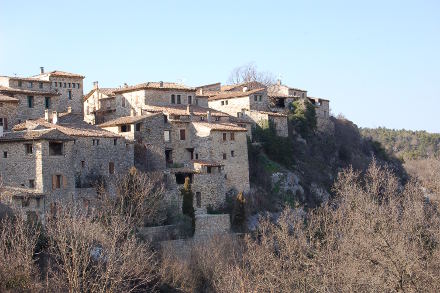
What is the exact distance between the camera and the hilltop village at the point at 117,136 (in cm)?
3834

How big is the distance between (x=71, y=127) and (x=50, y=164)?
524 centimetres

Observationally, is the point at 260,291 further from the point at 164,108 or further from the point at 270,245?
the point at 164,108

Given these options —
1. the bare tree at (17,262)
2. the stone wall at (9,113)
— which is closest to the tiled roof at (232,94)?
→ the stone wall at (9,113)

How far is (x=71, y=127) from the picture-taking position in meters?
43.1

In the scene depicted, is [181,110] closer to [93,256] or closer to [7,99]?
[7,99]

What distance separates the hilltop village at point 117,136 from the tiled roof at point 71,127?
60mm

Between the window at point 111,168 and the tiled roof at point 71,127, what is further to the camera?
the window at point 111,168

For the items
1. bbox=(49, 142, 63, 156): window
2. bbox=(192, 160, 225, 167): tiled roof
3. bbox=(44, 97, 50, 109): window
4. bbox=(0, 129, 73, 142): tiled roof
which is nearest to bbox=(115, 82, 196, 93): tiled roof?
bbox=(44, 97, 50, 109): window

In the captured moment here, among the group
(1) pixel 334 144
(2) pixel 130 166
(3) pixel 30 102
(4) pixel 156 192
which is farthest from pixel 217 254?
(1) pixel 334 144

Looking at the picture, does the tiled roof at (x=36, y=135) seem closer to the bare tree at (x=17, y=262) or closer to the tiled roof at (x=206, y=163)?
the bare tree at (x=17, y=262)

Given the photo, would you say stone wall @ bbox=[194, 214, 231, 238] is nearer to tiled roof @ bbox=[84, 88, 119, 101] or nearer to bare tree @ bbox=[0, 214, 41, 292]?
bare tree @ bbox=[0, 214, 41, 292]

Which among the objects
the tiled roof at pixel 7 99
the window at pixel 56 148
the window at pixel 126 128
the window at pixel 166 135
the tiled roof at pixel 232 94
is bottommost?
the window at pixel 56 148

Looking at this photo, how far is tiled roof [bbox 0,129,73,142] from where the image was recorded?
1494 inches

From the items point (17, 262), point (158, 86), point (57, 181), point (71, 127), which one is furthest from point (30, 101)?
point (17, 262)
